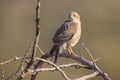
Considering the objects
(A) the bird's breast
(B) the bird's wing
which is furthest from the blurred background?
(A) the bird's breast

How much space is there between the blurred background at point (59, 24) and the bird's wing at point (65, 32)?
668 inches

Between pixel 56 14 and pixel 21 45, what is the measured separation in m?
7.02

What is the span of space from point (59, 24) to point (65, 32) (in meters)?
26.1

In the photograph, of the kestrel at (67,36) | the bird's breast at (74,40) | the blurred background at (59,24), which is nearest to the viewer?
the kestrel at (67,36)

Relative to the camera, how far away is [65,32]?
32.0 feet

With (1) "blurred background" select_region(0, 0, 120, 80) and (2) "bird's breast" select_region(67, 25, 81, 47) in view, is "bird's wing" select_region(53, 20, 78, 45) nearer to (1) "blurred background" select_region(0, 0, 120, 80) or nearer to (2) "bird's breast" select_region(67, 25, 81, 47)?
(2) "bird's breast" select_region(67, 25, 81, 47)

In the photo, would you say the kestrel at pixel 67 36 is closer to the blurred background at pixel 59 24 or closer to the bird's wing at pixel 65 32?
the bird's wing at pixel 65 32

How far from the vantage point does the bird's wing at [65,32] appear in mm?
9336

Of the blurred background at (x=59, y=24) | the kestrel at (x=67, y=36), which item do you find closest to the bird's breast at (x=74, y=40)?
the kestrel at (x=67, y=36)

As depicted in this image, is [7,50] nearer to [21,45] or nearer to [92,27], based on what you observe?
[21,45]

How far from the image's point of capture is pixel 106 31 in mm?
35562

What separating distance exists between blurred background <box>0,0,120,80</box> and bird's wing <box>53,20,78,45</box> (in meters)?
17.0

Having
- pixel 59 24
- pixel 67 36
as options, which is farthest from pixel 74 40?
pixel 59 24

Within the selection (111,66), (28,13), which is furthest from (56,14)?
(111,66)
